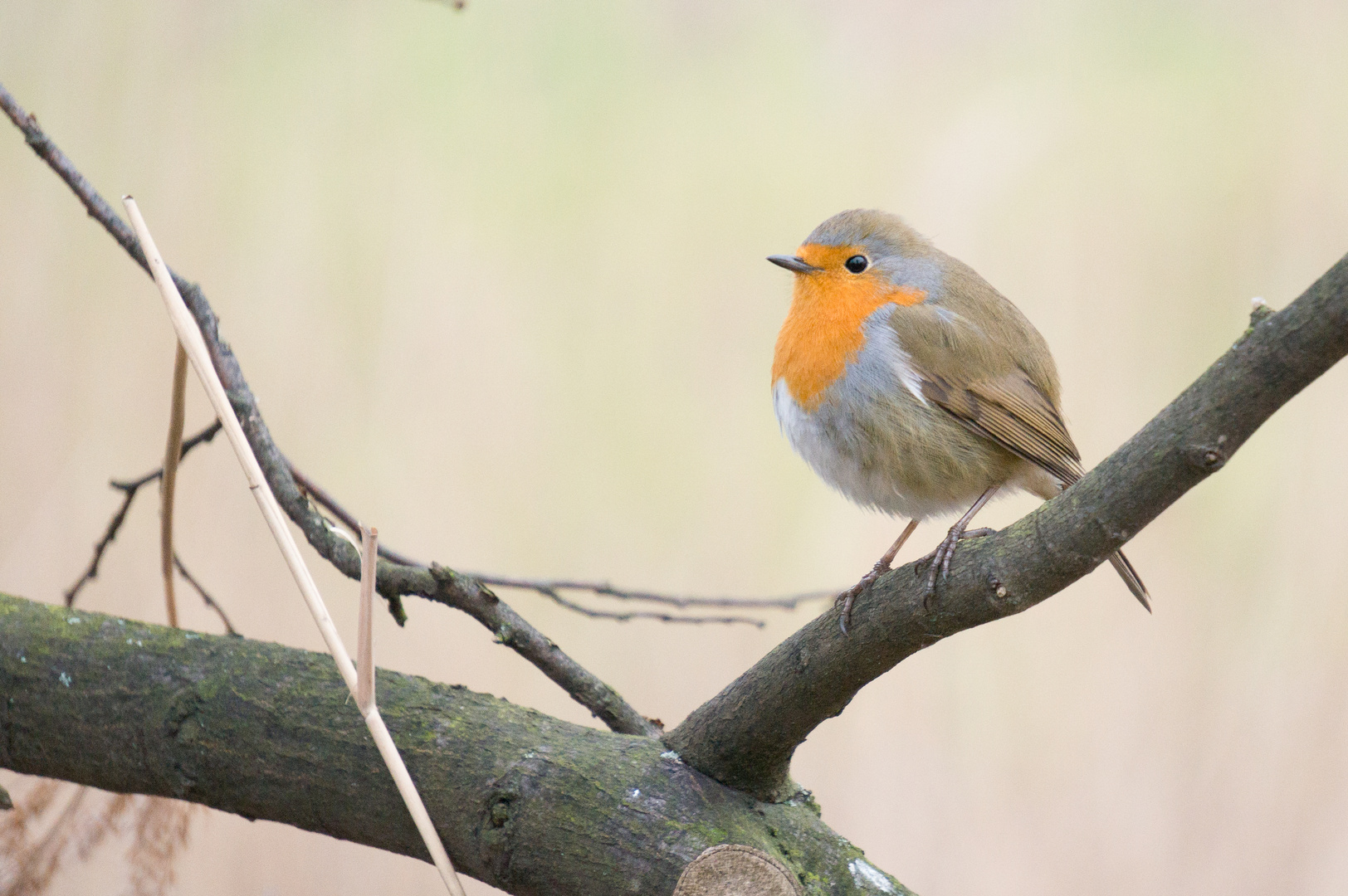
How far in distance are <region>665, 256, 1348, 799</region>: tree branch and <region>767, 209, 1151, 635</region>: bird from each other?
17.3 inches

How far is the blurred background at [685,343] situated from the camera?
8.71 ft

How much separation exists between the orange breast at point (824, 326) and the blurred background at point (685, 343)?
963mm

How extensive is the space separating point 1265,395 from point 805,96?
251cm

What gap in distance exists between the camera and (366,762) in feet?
4.29

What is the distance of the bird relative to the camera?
69.0 inches

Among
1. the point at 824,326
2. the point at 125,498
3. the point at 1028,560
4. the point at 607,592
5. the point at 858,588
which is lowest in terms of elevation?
the point at 1028,560

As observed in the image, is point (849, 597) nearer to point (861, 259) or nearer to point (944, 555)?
point (944, 555)

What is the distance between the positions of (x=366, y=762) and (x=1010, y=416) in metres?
1.12

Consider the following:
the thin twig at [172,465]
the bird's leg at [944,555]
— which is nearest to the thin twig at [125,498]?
the thin twig at [172,465]

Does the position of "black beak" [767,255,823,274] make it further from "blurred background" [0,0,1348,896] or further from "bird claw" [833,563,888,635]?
"blurred background" [0,0,1348,896]

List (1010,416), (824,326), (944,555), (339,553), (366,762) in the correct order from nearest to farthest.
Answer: (944,555)
(366,762)
(339,553)
(1010,416)
(824,326)

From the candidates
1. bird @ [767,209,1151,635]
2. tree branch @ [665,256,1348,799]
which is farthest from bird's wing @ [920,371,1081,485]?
tree branch @ [665,256,1348,799]

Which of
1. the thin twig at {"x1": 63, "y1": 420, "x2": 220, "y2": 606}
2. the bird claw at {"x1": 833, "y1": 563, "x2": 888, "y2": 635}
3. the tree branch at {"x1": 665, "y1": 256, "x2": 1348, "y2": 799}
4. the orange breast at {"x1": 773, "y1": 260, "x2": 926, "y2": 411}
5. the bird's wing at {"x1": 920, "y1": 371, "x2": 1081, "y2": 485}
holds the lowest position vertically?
the tree branch at {"x1": 665, "y1": 256, "x2": 1348, "y2": 799}

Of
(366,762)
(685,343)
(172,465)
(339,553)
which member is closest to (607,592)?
(339,553)
